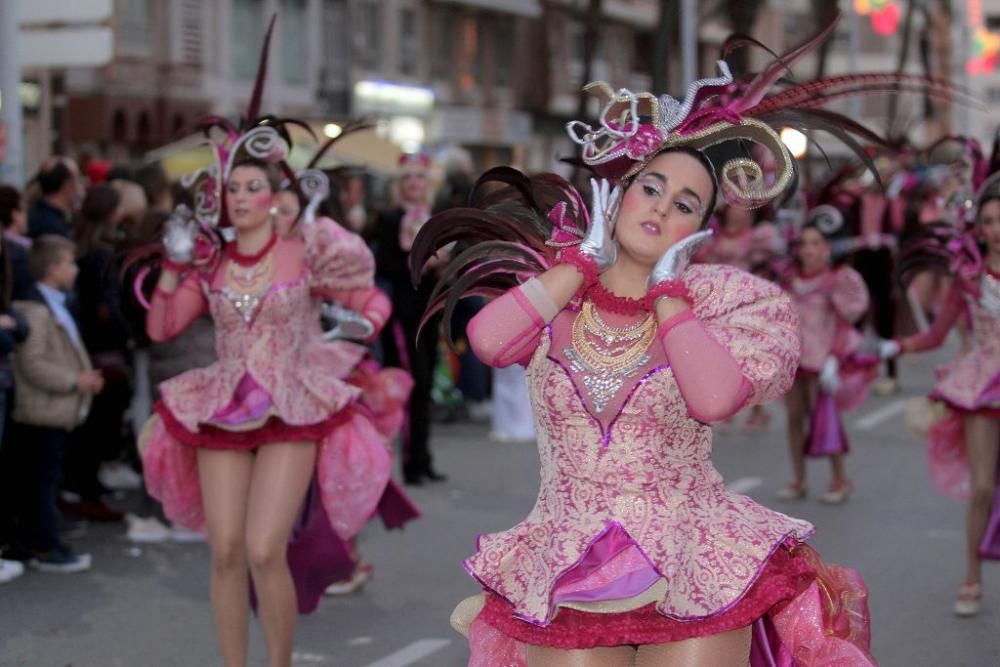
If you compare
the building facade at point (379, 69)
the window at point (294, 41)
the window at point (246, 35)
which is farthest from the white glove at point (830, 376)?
the window at point (294, 41)

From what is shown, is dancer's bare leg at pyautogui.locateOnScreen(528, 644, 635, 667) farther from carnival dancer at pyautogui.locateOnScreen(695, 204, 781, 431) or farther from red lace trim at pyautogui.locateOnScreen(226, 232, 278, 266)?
carnival dancer at pyautogui.locateOnScreen(695, 204, 781, 431)

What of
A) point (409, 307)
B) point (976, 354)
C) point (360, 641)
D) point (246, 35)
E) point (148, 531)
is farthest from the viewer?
point (246, 35)

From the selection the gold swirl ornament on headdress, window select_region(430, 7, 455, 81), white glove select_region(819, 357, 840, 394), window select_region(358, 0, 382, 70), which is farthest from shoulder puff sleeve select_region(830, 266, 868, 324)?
window select_region(430, 7, 455, 81)

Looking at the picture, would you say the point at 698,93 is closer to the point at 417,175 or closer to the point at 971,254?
the point at 971,254

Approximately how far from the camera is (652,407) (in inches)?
160

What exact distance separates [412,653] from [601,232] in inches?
126

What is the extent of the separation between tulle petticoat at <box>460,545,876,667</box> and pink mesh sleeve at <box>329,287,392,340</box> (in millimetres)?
2515

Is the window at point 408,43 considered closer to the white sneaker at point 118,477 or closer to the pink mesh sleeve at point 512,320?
the white sneaker at point 118,477

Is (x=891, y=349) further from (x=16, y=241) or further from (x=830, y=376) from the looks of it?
(x=16, y=241)

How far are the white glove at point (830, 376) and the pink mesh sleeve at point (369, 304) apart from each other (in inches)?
167

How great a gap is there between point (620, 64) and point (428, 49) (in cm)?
1186

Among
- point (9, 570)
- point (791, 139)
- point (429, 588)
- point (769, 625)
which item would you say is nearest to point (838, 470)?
point (429, 588)

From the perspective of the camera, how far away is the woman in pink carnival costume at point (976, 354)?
23.8 feet

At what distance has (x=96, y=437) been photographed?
31.9 ft
